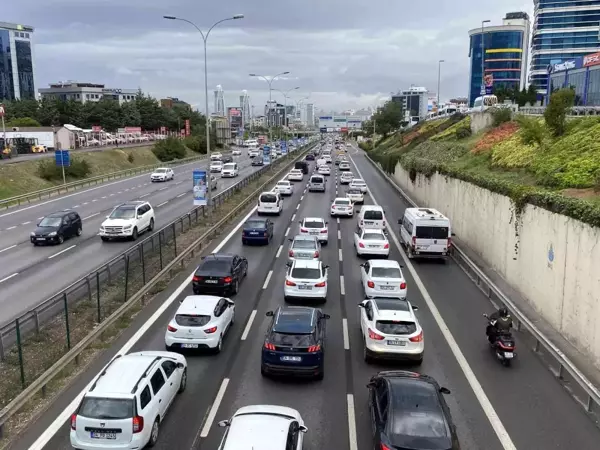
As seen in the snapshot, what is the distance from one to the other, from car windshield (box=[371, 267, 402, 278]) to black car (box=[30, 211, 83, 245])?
17147 millimetres

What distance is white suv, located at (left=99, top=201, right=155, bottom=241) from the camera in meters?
28.1

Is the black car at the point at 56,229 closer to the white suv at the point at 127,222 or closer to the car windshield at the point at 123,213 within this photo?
the white suv at the point at 127,222

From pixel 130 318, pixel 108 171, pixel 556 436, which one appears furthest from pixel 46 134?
pixel 556 436

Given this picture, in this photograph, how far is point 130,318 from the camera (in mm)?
17203

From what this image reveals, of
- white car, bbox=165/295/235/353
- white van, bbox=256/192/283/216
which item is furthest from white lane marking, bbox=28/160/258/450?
white van, bbox=256/192/283/216

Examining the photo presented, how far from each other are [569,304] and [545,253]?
2.61 m

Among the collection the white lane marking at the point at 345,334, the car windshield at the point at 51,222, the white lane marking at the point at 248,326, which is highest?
the car windshield at the point at 51,222

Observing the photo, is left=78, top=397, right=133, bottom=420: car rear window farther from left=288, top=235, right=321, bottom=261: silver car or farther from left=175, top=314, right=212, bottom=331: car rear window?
left=288, top=235, right=321, bottom=261: silver car

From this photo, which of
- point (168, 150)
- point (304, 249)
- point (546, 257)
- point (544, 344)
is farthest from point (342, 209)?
point (168, 150)

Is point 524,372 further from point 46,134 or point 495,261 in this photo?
point 46,134

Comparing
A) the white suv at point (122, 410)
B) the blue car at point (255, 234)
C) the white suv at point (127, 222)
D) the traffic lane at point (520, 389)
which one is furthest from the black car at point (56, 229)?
the white suv at point (122, 410)

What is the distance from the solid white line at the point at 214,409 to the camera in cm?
1069

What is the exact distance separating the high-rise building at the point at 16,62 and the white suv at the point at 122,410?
200 meters

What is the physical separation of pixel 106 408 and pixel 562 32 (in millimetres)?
162631
